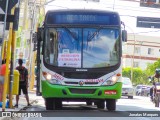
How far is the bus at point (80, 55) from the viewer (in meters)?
15.6

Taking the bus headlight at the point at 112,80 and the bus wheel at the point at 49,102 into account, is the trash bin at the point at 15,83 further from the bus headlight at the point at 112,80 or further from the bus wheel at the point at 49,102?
the bus headlight at the point at 112,80

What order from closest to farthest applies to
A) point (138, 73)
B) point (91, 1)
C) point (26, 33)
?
point (26, 33) → point (91, 1) → point (138, 73)

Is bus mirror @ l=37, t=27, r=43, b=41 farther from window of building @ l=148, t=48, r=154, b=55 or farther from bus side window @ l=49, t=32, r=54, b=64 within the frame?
window of building @ l=148, t=48, r=154, b=55

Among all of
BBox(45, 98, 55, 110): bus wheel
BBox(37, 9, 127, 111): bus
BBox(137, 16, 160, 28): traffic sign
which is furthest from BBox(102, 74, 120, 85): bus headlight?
BBox(137, 16, 160, 28): traffic sign

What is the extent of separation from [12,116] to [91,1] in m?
47.0

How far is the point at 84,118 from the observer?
13.5 meters

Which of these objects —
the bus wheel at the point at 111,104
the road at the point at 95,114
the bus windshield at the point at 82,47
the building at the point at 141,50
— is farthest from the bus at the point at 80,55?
the building at the point at 141,50

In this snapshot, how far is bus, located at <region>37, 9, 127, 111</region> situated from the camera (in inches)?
613

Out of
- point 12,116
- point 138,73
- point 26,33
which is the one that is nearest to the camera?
point 12,116

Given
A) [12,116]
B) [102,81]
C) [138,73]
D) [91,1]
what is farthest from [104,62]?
[138,73]

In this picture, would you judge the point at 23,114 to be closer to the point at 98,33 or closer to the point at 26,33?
the point at 98,33

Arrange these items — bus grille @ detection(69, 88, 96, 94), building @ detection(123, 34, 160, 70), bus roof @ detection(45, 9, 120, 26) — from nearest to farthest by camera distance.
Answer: bus grille @ detection(69, 88, 96, 94) → bus roof @ detection(45, 9, 120, 26) → building @ detection(123, 34, 160, 70)

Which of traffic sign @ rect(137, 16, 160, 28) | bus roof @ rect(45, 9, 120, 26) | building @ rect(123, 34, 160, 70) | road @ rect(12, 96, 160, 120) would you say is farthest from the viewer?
building @ rect(123, 34, 160, 70)

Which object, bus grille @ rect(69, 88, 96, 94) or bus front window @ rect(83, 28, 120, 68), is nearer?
bus grille @ rect(69, 88, 96, 94)
